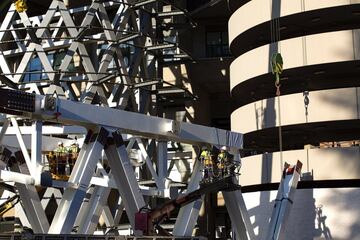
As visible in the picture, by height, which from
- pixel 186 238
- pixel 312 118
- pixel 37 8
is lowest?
pixel 186 238

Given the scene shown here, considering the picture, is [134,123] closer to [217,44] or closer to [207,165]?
[207,165]

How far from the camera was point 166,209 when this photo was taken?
20.2 m

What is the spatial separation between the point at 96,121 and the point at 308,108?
18.1 meters

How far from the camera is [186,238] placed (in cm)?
1756

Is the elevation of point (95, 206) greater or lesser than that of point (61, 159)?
lesser

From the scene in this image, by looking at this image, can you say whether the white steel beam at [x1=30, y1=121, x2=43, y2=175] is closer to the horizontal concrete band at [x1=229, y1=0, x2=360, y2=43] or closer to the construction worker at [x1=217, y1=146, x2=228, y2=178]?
the construction worker at [x1=217, y1=146, x2=228, y2=178]

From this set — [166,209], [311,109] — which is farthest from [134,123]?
[311,109]

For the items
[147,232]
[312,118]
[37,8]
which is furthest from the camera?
[37,8]

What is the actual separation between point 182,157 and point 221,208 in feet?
16.5

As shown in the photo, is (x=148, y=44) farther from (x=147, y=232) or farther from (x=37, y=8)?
(x=147, y=232)

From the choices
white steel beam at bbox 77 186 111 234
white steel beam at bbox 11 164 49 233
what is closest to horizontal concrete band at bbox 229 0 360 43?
white steel beam at bbox 77 186 111 234

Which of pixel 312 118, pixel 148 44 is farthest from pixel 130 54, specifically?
pixel 312 118

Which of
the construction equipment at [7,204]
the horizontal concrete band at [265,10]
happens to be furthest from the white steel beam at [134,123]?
the horizontal concrete band at [265,10]

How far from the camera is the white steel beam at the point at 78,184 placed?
17.6 m
